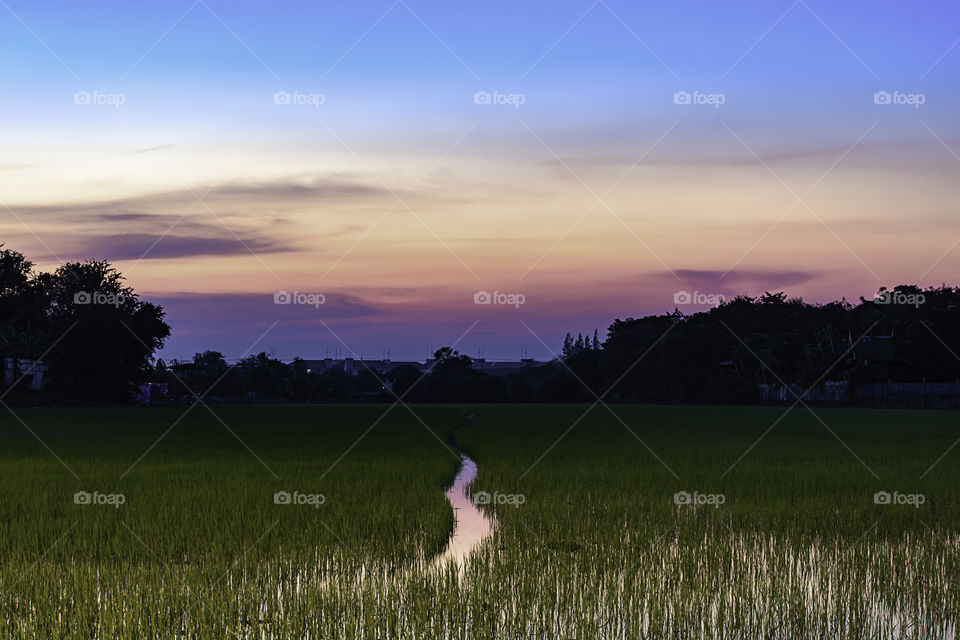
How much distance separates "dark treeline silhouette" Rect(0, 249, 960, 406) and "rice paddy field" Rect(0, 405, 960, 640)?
1479 inches

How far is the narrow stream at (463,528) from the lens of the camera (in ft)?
34.7

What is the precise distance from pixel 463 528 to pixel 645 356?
276 ft

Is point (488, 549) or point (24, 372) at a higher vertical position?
point (24, 372)

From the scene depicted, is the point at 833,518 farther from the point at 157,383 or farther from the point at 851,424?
the point at 157,383

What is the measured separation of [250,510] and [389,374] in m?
128

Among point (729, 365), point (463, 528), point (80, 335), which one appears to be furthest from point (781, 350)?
point (463, 528)

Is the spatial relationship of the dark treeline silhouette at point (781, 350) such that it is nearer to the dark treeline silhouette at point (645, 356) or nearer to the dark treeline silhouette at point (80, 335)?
the dark treeline silhouette at point (645, 356)

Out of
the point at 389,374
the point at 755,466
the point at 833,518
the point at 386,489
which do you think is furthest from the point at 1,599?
the point at 389,374

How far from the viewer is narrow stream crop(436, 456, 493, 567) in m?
10.6

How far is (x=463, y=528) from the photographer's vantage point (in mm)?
12734

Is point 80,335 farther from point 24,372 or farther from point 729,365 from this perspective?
point 729,365

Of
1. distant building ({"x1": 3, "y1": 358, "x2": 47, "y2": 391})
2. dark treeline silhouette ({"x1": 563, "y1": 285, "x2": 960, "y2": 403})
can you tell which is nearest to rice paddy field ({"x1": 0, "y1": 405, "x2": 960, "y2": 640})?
dark treeline silhouette ({"x1": 563, "y1": 285, "x2": 960, "y2": 403})

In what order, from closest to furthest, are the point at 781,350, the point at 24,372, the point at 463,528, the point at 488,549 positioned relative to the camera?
the point at 488,549
the point at 463,528
the point at 24,372
the point at 781,350

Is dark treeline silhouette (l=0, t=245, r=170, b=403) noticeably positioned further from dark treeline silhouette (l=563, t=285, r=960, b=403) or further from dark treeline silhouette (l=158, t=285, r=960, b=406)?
dark treeline silhouette (l=563, t=285, r=960, b=403)
